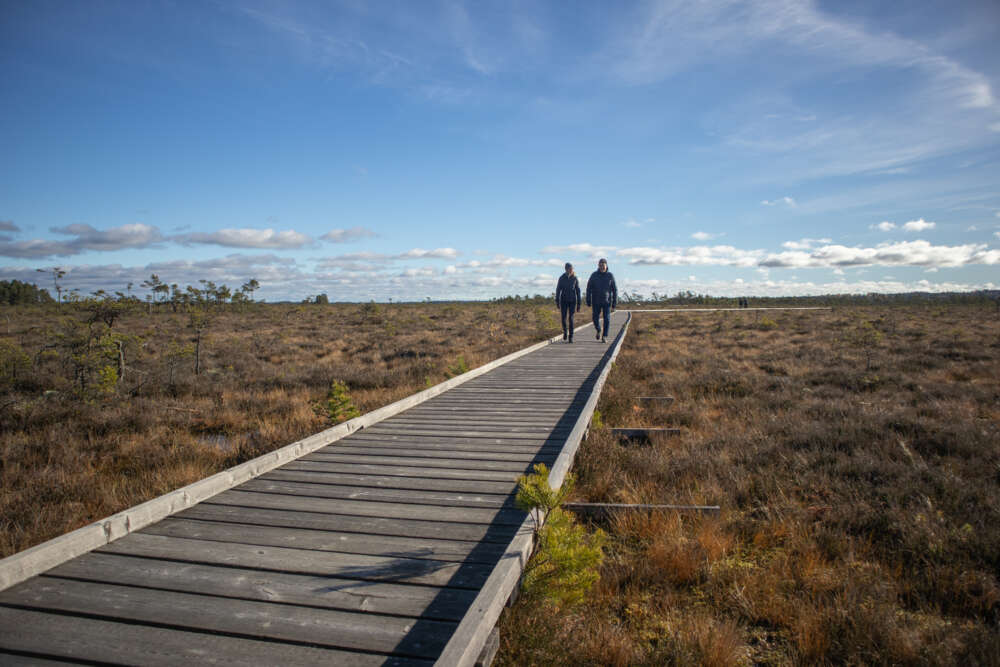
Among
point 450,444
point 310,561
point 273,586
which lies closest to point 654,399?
point 450,444

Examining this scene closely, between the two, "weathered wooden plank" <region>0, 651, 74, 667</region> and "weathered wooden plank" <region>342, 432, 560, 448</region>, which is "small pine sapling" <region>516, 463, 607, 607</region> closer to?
"weathered wooden plank" <region>0, 651, 74, 667</region>

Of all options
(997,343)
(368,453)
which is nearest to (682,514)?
(368,453)

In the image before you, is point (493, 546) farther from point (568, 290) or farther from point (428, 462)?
point (568, 290)

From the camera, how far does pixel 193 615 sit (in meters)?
2.50

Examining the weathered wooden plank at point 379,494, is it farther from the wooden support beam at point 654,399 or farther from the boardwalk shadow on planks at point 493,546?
the wooden support beam at point 654,399

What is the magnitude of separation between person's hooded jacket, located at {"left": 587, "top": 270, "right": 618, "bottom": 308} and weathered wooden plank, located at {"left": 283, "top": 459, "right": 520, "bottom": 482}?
32.5 ft

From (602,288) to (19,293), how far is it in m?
82.7

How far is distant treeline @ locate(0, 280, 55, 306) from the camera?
6091cm

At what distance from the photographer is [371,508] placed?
381 cm

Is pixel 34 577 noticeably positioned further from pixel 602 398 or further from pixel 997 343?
pixel 997 343

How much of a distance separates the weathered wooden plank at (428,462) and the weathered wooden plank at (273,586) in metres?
1.85

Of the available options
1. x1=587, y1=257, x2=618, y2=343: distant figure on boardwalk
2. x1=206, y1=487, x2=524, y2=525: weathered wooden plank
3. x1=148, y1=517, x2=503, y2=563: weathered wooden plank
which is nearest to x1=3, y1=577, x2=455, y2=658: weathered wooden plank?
x1=148, y1=517, x2=503, y2=563: weathered wooden plank

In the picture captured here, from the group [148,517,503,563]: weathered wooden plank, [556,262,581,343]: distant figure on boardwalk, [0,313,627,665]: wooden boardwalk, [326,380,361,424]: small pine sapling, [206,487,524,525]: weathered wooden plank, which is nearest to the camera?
[0,313,627,665]: wooden boardwalk

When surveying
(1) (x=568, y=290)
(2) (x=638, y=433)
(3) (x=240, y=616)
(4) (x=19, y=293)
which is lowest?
(2) (x=638, y=433)
